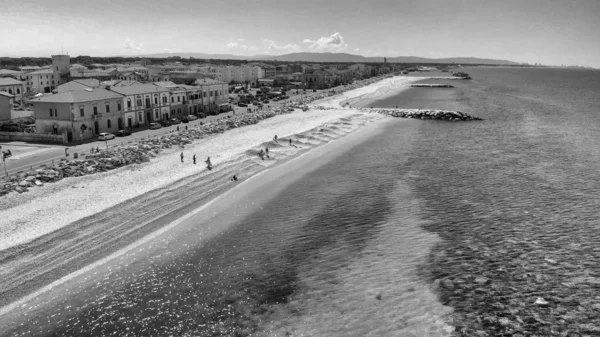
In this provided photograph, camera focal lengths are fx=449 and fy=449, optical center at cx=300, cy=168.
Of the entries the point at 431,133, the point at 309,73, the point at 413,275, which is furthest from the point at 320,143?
the point at 309,73

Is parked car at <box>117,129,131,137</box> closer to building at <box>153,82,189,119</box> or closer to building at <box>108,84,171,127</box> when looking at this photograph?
building at <box>108,84,171,127</box>

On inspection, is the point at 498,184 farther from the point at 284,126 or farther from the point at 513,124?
the point at 513,124

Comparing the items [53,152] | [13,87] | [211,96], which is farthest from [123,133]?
[13,87]

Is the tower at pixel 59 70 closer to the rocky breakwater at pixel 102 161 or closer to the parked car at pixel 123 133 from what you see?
the parked car at pixel 123 133

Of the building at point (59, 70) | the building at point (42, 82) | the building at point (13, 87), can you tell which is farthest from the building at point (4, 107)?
the building at point (59, 70)

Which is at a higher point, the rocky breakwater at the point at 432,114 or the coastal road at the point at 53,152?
the rocky breakwater at the point at 432,114

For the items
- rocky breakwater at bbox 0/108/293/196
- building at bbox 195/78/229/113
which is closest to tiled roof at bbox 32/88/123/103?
rocky breakwater at bbox 0/108/293/196

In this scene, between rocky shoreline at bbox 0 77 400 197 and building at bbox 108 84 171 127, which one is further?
building at bbox 108 84 171 127
